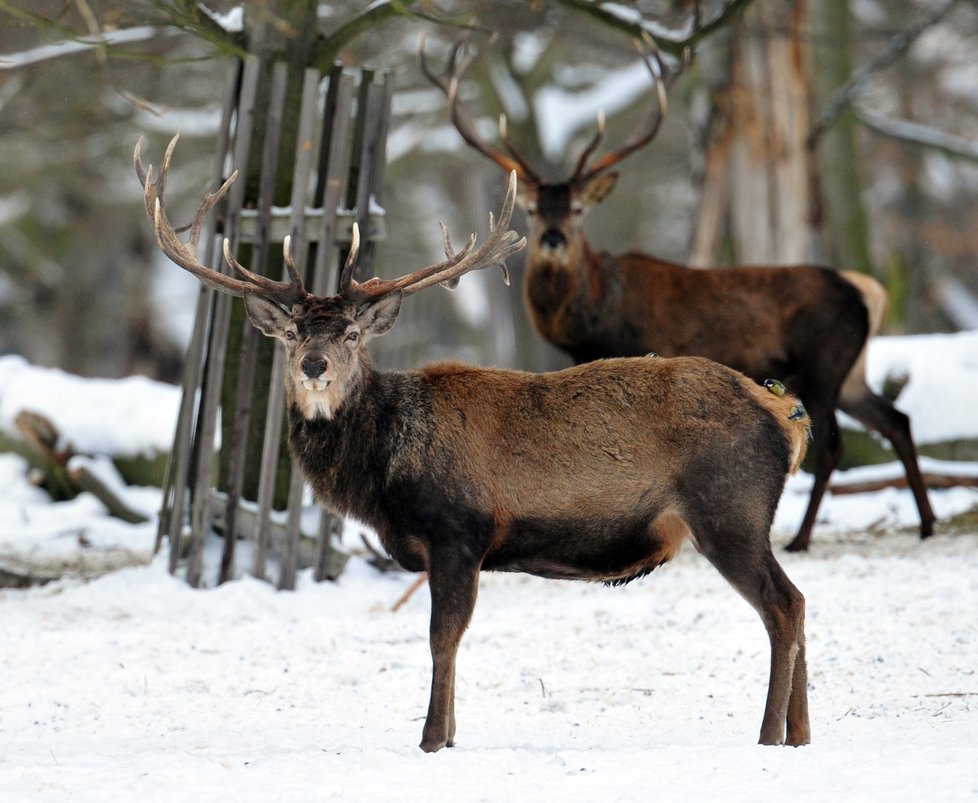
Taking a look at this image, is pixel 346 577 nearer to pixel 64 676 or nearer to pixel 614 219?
pixel 64 676

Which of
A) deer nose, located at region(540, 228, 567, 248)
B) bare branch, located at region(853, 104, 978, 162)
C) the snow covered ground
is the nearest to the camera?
the snow covered ground

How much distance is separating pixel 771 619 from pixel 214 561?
4219 millimetres

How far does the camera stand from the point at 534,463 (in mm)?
5566

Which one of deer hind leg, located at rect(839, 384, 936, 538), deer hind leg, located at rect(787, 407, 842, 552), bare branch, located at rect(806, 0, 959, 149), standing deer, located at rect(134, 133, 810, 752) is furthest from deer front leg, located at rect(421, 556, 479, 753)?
bare branch, located at rect(806, 0, 959, 149)

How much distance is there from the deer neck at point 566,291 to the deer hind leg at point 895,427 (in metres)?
2.15

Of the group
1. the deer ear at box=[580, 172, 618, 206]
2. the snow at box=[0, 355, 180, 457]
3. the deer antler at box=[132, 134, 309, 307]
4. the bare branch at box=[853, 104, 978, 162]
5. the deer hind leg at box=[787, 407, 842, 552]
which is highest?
the bare branch at box=[853, 104, 978, 162]

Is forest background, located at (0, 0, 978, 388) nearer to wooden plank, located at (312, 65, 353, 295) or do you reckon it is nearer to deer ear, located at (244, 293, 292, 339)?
wooden plank, located at (312, 65, 353, 295)

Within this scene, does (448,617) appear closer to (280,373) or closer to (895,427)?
(280,373)

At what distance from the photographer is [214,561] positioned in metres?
8.22

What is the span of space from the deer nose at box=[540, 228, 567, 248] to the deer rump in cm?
339

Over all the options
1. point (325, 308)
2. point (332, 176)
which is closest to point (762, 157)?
point (332, 176)

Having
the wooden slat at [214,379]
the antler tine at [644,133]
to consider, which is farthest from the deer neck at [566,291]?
the wooden slat at [214,379]

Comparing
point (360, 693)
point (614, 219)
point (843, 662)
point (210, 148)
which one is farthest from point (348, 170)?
point (614, 219)

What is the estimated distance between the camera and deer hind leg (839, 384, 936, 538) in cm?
915
